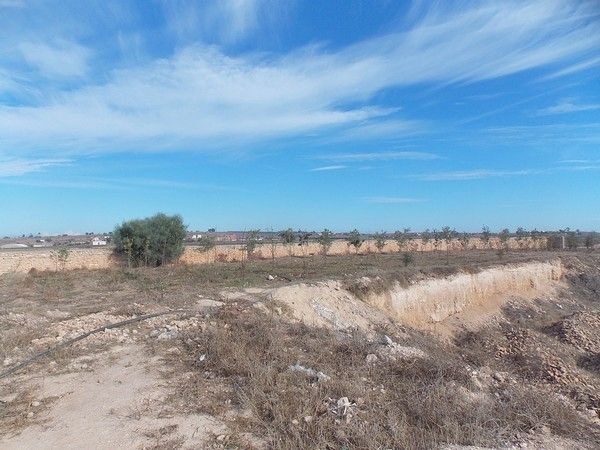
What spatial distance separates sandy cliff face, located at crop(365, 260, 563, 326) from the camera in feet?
56.9

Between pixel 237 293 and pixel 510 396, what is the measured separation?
28.4 ft

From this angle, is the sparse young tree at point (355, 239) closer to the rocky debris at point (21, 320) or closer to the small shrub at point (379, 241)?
the small shrub at point (379, 241)

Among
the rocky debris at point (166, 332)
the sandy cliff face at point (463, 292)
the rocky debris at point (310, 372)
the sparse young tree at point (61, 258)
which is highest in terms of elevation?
the sparse young tree at point (61, 258)

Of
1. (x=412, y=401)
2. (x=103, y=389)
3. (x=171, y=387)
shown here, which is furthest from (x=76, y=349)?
(x=412, y=401)

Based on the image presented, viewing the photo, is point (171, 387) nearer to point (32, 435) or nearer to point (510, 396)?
point (32, 435)

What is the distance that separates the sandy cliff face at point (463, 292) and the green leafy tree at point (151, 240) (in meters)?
16.5

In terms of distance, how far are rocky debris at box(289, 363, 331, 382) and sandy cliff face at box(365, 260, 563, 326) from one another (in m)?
10.1

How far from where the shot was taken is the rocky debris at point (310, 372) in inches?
221

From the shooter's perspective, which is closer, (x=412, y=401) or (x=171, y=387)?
(x=412, y=401)

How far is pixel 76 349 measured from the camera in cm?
720

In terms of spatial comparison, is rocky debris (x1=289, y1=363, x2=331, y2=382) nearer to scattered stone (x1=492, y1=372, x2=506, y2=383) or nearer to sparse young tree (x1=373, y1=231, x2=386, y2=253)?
scattered stone (x1=492, y1=372, x2=506, y2=383)

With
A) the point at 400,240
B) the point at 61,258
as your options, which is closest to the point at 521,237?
the point at 400,240

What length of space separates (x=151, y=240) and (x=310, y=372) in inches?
968

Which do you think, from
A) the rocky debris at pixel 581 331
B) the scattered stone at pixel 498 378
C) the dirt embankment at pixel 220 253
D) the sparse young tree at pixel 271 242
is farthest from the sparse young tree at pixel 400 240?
the scattered stone at pixel 498 378
